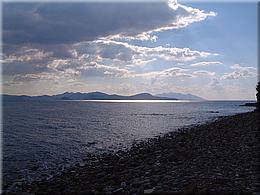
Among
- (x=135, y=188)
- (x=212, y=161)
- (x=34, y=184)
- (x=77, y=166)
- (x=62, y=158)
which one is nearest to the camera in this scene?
(x=135, y=188)

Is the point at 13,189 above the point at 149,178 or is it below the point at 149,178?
below

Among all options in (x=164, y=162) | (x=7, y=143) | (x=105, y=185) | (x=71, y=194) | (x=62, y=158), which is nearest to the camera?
(x=71, y=194)

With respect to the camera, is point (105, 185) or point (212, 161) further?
point (212, 161)

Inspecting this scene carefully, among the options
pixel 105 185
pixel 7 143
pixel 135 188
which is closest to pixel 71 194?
pixel 105 185

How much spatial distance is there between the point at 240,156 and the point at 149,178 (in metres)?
5.10

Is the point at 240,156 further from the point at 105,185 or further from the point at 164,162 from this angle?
the point at 105,185

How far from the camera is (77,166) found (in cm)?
2128

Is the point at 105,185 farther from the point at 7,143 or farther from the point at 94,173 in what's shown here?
the point at 7,143

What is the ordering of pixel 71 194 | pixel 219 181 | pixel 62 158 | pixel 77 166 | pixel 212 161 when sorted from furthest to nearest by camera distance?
1. pixel 62 158
2. pixel 77 166
3. pixel 212 161
4. pixel 71 194
5. pixel 219 181

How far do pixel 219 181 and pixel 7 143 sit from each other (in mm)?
27905

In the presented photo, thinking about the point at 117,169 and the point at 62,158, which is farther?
the point at 62,158

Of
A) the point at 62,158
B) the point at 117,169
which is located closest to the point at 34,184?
the point at 117,169

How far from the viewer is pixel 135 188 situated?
40.0 ft

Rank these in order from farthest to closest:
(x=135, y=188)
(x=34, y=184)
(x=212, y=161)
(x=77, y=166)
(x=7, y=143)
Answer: (x=7, y=143) → (x=77, y=166) → (x=34, y=184) → (x=212, y=161) → (x=135, y=188)
